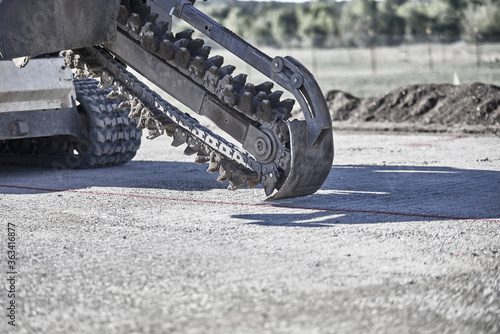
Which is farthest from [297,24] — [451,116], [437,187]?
[437,187]

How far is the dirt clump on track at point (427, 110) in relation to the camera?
1352cm

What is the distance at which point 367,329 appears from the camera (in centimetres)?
355

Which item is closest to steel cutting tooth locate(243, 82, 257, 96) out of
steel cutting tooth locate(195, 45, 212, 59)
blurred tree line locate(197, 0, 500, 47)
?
steel cutting tooth locate(195, 45, 212, 59)

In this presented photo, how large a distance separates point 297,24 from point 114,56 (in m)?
104

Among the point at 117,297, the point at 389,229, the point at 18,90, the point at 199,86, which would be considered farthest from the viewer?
the point at 18,90

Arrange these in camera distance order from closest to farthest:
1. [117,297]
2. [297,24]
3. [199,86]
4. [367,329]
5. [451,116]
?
1. [367,329]
2. [117,297]
3. [199,86]
4. [451,116]
5. [297,24]

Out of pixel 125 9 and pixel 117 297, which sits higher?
pixel 125 9

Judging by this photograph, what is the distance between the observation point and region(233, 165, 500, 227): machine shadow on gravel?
610 cm

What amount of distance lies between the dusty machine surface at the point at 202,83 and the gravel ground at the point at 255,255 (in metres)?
0.40

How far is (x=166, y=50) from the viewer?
6.91 metres

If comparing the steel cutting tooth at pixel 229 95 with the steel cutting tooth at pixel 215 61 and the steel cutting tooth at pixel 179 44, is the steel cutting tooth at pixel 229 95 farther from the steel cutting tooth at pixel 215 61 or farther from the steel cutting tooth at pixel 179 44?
the steel cutting tooth at pixel 179 44

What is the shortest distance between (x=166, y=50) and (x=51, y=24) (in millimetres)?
1052

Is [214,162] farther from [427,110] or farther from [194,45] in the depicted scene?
→ [427,110]

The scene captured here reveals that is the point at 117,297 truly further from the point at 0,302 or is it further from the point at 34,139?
the point at 34,139
